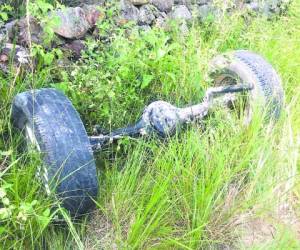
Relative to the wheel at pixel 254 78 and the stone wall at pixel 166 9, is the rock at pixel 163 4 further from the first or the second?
the wheel at pixel 254 78

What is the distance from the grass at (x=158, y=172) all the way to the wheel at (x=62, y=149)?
3.1 inches

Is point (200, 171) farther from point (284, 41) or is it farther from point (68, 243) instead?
point (284, 41)

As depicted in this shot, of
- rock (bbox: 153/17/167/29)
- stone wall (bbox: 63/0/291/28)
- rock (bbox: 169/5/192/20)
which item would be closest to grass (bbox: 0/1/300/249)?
stone wall (bbox: 63/0/291/28)

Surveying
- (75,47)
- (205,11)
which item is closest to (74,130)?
(75,47)

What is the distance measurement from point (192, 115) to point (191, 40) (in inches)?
42.3

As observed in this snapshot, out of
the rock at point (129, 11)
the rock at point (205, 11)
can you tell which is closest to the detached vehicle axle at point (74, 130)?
the rock at point (129, 11)

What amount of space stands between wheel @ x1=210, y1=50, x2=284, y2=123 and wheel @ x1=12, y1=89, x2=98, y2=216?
1165 millimetres

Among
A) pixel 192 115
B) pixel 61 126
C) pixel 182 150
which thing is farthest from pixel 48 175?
pixel 192 115

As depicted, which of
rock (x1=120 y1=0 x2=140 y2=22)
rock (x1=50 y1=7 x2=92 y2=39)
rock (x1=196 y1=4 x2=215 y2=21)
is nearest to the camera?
rock (x1=50 y1=7 x2=92 y2=39)

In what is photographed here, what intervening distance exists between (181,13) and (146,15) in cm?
52

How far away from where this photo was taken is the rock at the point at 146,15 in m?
3.87

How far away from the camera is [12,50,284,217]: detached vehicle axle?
2084mm

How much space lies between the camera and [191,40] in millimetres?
3646

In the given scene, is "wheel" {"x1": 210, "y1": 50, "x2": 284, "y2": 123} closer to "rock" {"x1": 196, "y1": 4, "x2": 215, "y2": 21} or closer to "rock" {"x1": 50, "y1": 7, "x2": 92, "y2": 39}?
"rock" {"x1": 50, "y1": 7, "x2": 92, "y2": 39}
